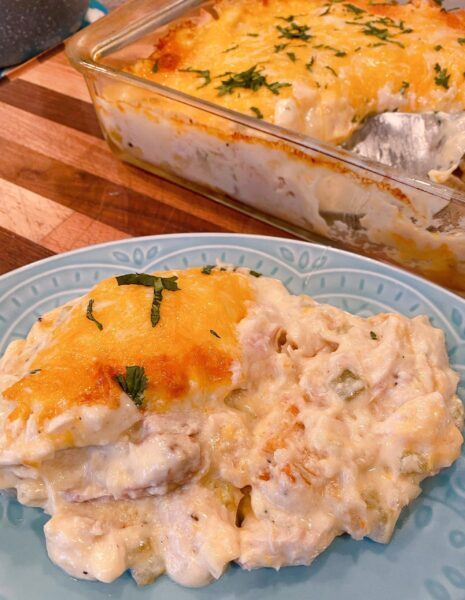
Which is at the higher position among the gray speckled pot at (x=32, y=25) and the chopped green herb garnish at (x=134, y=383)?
the gray speckled pot at (x=32, y=25)

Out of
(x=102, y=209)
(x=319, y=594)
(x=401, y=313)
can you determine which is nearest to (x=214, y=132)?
(x=102, y=209)

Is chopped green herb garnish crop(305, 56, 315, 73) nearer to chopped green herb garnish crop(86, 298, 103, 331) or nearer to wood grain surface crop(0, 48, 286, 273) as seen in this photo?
wood grain surface crop(0, 48, 286, 273)

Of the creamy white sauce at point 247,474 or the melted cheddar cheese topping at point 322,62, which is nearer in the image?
the creamy white sauce at point 247,474

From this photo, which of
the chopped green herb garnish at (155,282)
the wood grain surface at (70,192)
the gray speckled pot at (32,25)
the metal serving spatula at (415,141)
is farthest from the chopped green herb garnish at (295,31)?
the chopped green herb garnish at (155,282)

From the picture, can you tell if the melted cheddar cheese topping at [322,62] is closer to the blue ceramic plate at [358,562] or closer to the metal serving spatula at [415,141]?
the metal serving spatula at [415,141]

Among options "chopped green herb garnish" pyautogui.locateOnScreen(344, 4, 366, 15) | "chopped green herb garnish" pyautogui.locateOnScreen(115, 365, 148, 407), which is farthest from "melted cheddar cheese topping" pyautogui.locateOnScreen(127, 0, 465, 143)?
"chopped green herb garnish" pyautogui.locateOnScreen(115, 365, 148, 407)

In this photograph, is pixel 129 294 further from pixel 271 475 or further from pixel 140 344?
pixel 271 475
